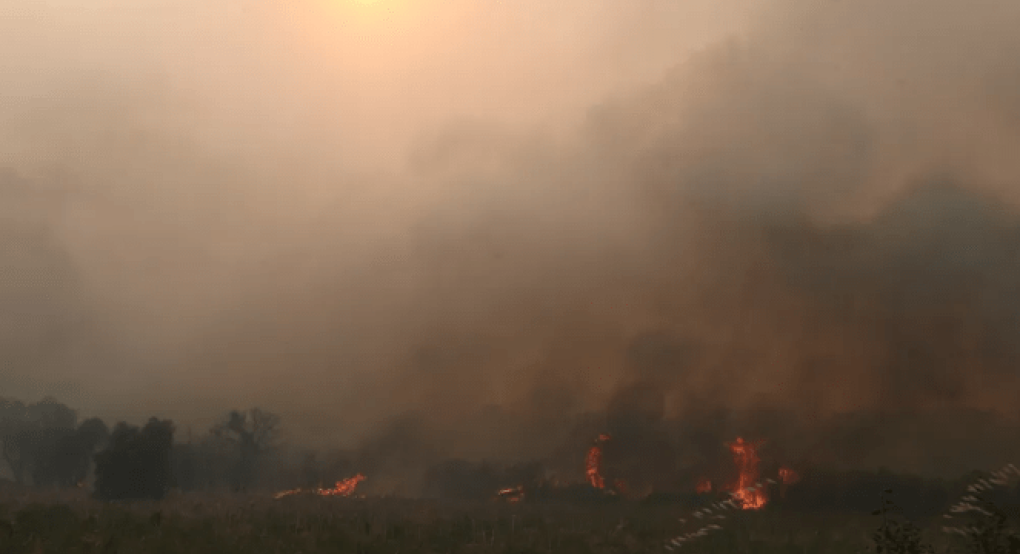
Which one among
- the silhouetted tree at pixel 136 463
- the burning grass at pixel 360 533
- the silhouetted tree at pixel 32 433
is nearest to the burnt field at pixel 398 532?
the burning grass at pixel 360 533

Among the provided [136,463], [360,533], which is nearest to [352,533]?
[360,533]

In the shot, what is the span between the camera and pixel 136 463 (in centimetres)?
7181

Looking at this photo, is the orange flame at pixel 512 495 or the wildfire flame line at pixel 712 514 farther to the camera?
the orange flame at pixel 512 495

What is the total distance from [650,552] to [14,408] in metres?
129

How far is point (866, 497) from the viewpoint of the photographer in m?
71.9

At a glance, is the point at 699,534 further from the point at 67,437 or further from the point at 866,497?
the point at 67,437

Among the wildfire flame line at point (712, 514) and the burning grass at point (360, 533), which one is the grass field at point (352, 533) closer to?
the burning grass at point (360, 533)

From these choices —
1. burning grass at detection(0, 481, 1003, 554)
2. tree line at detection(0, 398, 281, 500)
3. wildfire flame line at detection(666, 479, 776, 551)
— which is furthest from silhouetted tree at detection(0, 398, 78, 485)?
wildfire flame line at detection(666, 479, 776, 551)

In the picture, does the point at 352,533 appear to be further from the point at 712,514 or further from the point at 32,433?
the point at 32,433

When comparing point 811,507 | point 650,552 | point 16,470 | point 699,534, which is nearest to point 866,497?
point 811,507

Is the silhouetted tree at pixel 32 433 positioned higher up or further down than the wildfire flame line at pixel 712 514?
higher up

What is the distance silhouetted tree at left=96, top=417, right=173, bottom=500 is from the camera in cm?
7019

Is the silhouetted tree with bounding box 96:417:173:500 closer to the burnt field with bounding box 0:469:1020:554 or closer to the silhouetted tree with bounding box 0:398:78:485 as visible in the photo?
the burnt field with bounding box 0:469:1020:554

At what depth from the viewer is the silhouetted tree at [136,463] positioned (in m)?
70.2
